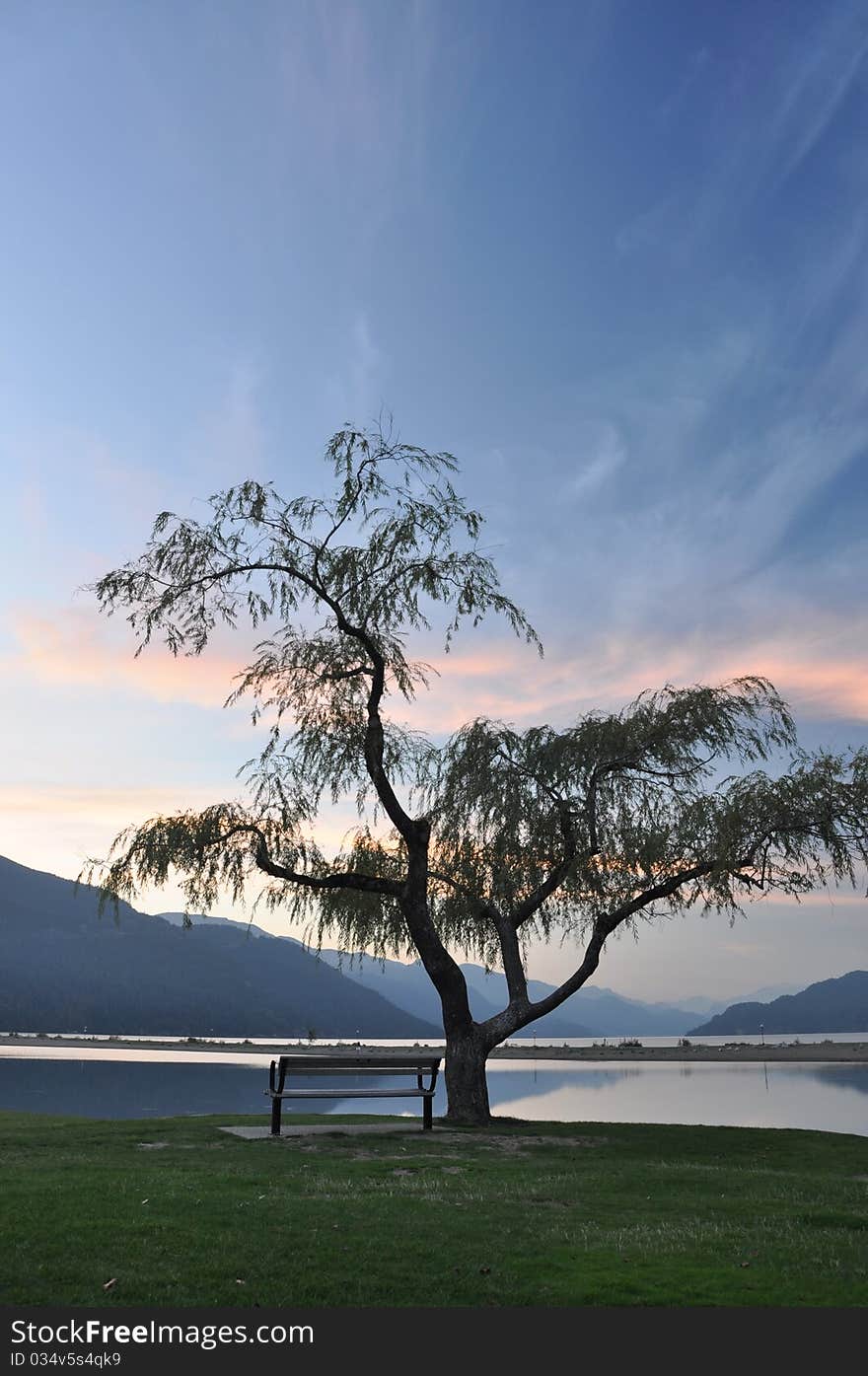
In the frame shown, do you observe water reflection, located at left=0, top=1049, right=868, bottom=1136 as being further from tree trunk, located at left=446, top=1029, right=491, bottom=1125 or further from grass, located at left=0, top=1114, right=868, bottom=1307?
grass, located at left=0, top=1114, right=868, bottom=1307

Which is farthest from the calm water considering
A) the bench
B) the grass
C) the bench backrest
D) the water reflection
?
the grass

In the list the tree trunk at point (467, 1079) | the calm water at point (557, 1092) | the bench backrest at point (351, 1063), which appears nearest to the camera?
the bench backrest at point (351, 1063)

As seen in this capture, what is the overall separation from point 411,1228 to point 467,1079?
1274 centimetres

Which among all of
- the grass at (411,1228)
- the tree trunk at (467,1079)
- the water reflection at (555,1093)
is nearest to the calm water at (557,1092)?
the water reflection at (555,1093)

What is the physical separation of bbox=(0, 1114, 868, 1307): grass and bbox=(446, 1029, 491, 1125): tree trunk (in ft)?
17.8

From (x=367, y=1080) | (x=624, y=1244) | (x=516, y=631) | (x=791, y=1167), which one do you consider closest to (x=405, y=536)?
(x=516, y=631)

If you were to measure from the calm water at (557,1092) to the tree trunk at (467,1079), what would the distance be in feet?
12.6

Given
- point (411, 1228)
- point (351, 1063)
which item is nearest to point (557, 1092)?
point (351, 1063)

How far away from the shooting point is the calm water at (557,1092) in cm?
Result: 2650

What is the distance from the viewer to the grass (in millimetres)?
6605

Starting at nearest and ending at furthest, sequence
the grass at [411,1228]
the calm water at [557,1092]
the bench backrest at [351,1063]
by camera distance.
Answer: the grass at [411,1228], the bench backrest at [351,1063], the calm water at [557,1092]

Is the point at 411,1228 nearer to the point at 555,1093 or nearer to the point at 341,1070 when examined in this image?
the point at 341,1070

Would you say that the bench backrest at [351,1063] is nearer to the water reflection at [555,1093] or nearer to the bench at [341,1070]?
the bench at [341,1070]

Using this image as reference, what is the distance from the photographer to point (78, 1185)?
32.7 feet
